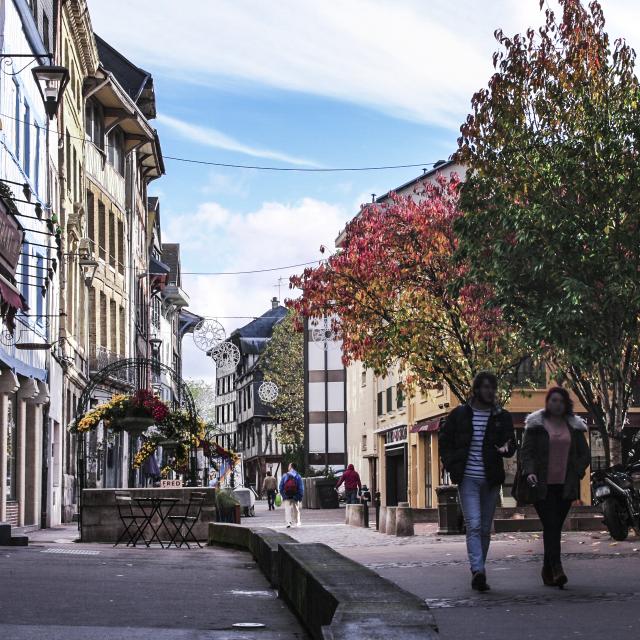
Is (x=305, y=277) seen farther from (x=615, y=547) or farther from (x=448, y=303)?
(x=615, y=547)

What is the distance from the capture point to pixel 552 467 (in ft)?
38.8

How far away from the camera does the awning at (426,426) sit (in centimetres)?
4822

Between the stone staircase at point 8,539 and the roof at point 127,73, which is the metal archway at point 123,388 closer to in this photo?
the stone staircase at point 8,539

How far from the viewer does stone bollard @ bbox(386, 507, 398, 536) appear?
2866 centimetres

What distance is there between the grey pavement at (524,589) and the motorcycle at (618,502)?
8.9 inches

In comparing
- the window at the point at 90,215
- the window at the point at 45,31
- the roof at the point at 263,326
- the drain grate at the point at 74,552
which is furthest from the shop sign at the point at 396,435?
the roof at the point at 263,326

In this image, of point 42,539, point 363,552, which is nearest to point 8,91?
point 42,539

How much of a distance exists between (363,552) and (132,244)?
39510 millimetres

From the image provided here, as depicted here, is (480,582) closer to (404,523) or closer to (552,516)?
(552,516)

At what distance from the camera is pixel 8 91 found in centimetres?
2844

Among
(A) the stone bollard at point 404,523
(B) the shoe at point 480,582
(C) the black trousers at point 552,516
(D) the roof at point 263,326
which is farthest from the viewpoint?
(D) the roof at point 263,326

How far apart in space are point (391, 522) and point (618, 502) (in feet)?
30.5

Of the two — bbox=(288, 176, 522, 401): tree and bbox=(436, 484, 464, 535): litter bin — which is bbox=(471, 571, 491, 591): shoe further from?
bbox=(288, 176, 522, 401): tree

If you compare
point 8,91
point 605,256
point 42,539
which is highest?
point 8,91
